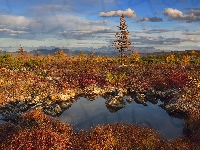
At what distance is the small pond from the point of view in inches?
609

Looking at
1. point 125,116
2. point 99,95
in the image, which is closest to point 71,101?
point 99,95

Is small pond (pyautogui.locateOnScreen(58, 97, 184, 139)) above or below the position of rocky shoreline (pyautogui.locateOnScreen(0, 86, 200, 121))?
below

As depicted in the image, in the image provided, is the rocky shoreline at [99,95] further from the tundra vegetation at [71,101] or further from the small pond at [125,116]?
the small pond at [125,116]

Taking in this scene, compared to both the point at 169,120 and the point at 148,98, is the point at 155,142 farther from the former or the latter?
the point at 148,98

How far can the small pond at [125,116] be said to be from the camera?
15.5 metres

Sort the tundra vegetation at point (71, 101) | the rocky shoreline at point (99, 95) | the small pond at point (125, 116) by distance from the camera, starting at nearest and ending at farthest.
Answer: the tundra vegetation at point (71, 101), the small pond at point (125, 116), the rocky shoreline at point (99, 95)

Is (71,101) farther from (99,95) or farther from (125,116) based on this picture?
(125,116)

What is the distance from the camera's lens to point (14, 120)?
652 inches

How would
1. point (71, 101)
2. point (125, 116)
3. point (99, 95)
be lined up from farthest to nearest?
point (99, 95) → point (71, 101) → point (125, 116)

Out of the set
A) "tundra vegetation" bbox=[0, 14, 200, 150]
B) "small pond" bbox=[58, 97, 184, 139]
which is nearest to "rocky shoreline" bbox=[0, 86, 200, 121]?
"tundra vegetation" bbox=[0, 14, 200, 150]

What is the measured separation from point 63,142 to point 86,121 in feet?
18.1

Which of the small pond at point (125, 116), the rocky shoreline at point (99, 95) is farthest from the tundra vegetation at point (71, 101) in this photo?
the small pond at point (125, 116)

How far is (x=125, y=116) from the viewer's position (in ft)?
57.9

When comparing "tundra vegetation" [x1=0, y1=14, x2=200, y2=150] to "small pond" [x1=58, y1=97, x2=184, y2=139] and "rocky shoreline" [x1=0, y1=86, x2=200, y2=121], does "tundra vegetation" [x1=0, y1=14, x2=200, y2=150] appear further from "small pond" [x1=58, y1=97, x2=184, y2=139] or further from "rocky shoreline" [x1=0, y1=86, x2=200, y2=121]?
"small pond" [x1=58, y1=97, x2=184, y2=139]
